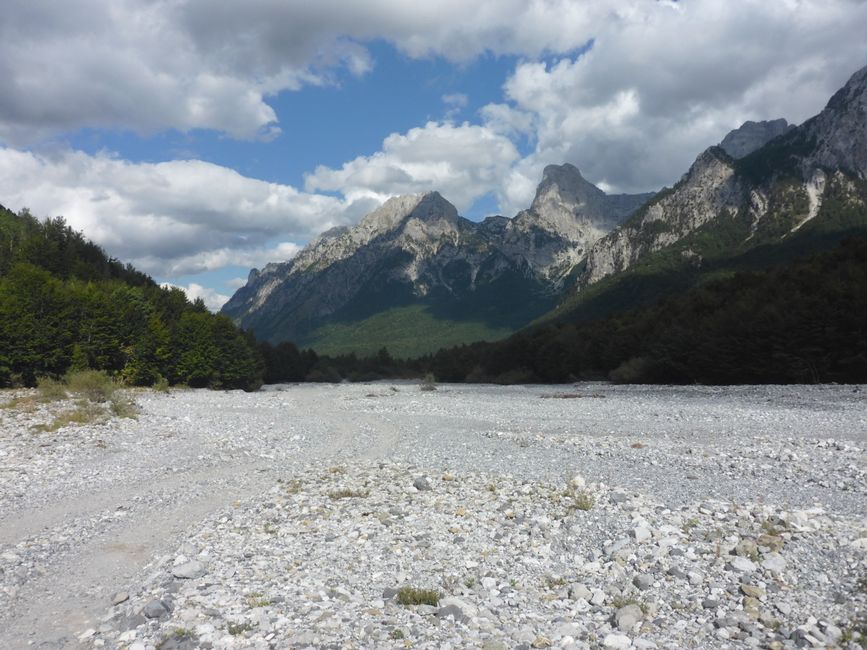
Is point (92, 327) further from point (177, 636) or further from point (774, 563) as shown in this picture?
point (774, 563)

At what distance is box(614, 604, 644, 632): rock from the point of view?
23.8ft

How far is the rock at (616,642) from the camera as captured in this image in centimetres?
678

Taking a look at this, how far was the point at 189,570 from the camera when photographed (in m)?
9.74

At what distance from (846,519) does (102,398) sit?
39.2 metres

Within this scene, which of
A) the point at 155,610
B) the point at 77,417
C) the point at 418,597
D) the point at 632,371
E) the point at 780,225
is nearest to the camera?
the point at 155,610

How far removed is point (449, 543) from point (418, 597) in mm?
2532

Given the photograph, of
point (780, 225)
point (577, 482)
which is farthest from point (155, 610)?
point (780, 225)

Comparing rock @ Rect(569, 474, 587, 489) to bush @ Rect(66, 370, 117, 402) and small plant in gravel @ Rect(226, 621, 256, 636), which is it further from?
bush @ Rect(66, 370, 117, 402)

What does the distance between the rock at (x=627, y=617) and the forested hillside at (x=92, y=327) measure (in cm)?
5812

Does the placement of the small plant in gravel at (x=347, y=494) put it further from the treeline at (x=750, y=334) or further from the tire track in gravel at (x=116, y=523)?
the treeline at (x=750, y=334)

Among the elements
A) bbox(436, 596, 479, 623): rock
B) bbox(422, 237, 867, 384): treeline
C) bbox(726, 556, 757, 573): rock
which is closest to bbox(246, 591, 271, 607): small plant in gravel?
bbox(436, 596, 479, 623): rock

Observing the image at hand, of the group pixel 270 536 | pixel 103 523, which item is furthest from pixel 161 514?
pixel 270 536

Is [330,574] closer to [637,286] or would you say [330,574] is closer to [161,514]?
[161,514]

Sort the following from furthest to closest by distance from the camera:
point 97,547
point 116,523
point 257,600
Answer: point 116,523 → point 97,547 → point 257,600
